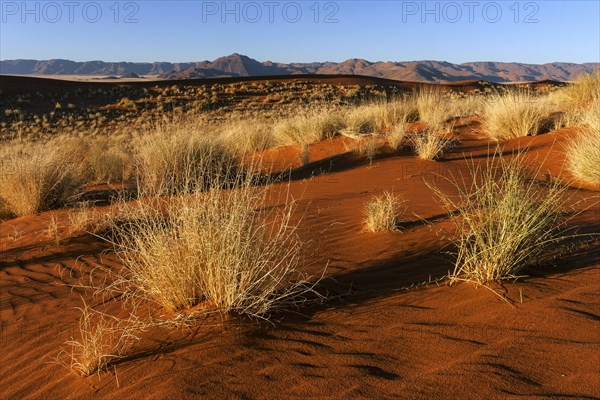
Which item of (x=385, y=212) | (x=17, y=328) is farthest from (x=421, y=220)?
(x=17, y=328)

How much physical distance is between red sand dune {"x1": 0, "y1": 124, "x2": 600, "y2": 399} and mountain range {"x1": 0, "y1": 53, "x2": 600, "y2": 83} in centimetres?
12296

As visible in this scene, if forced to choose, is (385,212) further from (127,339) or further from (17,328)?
(17,328)

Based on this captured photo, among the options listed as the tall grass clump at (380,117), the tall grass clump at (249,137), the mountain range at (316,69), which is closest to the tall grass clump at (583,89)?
the tall grass clump at (380,117)

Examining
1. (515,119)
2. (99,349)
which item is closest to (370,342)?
(99,349)

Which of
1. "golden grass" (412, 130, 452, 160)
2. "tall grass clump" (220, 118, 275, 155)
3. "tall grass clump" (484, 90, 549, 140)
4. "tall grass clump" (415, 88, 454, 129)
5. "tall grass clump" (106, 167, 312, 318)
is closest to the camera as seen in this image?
"tall grass clump" (106, 167, 312, 318)

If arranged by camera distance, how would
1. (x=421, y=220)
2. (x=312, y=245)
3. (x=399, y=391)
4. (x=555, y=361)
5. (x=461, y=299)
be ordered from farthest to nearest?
(x=421, y=220), (x=312, y=245), (x=461, y=299), (x=555, y=361), (x=399, y=391)

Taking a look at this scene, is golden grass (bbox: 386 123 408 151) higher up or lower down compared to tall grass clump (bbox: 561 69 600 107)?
lower down

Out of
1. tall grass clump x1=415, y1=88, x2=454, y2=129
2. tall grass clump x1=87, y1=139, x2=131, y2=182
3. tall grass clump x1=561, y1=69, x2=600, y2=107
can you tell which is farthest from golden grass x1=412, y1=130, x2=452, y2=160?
tall grass clump x1=561, y1=69, x2=600, y2=107

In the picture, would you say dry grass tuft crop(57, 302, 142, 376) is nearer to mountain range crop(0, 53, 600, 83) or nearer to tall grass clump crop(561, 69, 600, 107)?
tall grass clump crop(561, 69, 600, 107)

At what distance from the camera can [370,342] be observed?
3447mm

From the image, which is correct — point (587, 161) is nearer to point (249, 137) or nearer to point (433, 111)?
point (433, 111)

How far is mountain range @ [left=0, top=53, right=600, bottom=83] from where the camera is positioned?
13850 centimetres

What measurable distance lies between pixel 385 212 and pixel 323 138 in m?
9.85

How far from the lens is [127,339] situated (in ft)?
11.7
